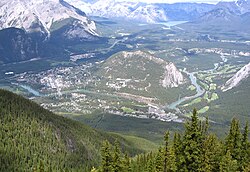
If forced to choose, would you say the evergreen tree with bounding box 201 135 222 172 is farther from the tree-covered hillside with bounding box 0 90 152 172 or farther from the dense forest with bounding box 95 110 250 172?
the tree-covered hillside with bounding box 0 90 152 172

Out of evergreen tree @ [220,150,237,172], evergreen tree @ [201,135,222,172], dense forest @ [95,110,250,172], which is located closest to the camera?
dense forest @ [95,110,250,172]

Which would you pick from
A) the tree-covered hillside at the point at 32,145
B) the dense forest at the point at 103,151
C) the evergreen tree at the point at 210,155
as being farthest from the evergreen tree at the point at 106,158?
the tree-covered hillside at the point at 32,145

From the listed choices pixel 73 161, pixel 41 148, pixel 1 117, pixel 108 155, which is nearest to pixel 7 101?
pixel 1 117

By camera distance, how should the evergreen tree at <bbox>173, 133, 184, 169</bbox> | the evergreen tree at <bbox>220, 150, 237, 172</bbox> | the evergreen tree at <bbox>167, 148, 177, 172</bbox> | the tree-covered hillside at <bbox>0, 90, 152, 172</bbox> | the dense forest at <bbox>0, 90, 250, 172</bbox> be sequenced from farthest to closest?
1. the tree-covered hillside at <bbox>0, 90, 152, 172</bbox>
2. the evergreen tree at <bbox>220, 150, 237, 172</bbox>
3. the evergreen tree at <bbox>173, 133, 184, 169</bbox>
4. the dense forest at <bbox>0, 90, 250, 172</bbox>
5. the evergreen tree at <bbox>167, 148, 177, 172</bbox>

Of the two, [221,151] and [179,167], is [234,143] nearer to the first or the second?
[221,151]

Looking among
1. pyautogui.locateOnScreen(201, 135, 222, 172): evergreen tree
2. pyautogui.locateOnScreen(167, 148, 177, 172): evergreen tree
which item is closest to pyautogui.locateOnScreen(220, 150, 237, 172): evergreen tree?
pyautogui.locateOnScreen(201, 135, 222, 172): evergreen tree

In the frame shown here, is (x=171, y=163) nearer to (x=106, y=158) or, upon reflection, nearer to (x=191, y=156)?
(x=191, y=156)

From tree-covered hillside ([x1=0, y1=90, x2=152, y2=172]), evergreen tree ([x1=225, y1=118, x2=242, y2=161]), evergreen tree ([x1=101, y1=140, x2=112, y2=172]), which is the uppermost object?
evergreen tree ([x1=225, y1=118, x2=242, y2=161])

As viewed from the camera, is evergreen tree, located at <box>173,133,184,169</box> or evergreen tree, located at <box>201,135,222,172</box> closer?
evergreen tree, located at <box>201,135,222,172</box>

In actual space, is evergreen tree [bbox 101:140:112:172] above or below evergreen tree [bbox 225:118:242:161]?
below
